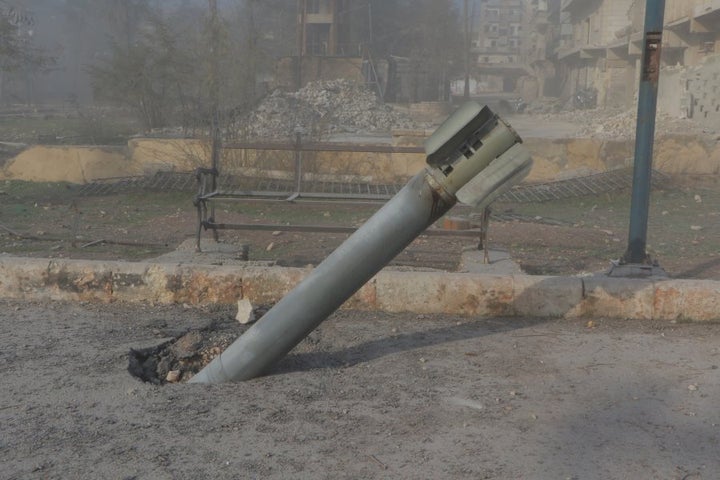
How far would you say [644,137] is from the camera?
191 inches

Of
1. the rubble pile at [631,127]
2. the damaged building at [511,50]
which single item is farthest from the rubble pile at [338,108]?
the damaged building at [511,50]

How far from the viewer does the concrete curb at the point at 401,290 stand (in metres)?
4.58

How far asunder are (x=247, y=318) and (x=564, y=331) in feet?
5.84

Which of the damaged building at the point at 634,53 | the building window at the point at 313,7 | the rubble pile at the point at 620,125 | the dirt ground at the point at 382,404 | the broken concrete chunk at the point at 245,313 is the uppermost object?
the building window at the point at 313,7

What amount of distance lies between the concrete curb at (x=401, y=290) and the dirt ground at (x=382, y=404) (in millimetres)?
123

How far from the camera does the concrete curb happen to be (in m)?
4.58

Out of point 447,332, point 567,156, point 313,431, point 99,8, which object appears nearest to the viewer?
point 313,431

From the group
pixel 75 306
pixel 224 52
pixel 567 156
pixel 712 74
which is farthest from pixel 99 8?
pixel 75 306

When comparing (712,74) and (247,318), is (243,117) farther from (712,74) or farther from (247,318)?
(712,74)

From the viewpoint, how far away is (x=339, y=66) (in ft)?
134

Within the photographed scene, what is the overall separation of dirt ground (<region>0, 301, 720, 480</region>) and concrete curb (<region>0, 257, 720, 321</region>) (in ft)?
0.40

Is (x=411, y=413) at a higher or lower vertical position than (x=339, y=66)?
lower

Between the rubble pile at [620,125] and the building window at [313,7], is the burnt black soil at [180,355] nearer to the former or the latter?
the rubble pile at [620,125]

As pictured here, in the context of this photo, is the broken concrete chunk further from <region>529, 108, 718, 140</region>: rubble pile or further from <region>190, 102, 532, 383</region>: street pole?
<region>529, 108, 718, 140</region>: rubble pile
